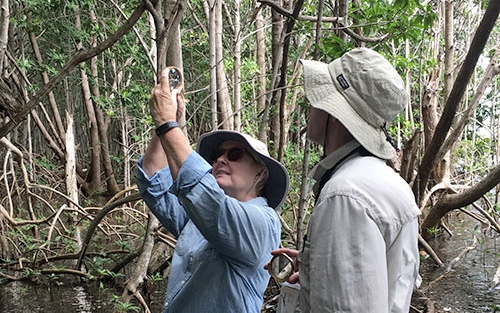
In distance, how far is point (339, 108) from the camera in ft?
4.32

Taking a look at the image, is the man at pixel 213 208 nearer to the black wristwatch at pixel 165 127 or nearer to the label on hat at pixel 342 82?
the black wristwatch at pixel 165 127

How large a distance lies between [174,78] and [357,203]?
0.87 meters

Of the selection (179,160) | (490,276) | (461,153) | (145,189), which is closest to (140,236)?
(490,276)

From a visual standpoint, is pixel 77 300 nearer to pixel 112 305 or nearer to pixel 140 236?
pixel 112 305

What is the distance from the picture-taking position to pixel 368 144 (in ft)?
4.25

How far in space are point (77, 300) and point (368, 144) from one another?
5.51 meters

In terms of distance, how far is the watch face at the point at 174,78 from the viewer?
5.78ft

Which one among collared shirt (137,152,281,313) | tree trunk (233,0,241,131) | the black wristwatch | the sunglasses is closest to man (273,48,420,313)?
collared shirt (137,152,281,313)

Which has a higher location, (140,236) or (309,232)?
(309,232)

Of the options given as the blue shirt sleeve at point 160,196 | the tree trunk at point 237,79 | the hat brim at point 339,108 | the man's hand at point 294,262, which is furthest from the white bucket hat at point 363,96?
the tree trunk at point 237,79

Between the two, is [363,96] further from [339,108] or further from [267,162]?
[267,162]

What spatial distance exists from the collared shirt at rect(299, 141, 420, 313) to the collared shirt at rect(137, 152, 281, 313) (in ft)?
0.99

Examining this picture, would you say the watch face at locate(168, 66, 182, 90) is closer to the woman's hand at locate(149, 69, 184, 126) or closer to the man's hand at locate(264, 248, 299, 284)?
the woman's hand at locate(149, 69, 184, 126)

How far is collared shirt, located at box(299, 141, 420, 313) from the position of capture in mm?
1138
